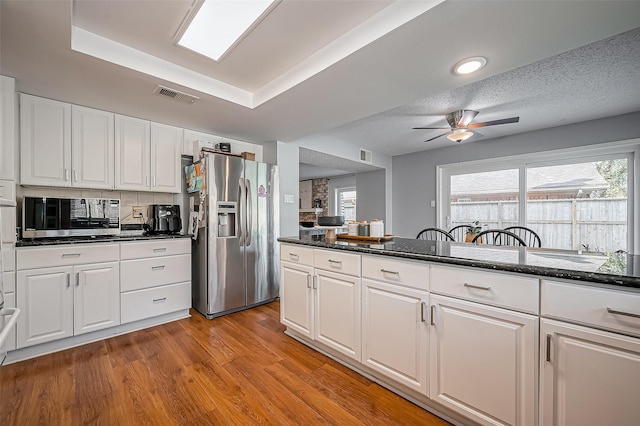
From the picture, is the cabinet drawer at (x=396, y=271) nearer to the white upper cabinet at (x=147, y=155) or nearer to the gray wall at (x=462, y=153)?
the white upper cabinet at (x=147, y=155)

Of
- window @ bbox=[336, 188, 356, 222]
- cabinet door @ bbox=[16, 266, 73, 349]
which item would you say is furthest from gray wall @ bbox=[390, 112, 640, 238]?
cabinet door @ bbox=[16, 266, 73, 349]

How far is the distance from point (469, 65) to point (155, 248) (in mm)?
3206

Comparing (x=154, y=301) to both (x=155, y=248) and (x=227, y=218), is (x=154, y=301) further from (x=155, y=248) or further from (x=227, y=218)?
(x=227, y=218)

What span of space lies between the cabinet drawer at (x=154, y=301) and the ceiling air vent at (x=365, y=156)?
11.9 feet

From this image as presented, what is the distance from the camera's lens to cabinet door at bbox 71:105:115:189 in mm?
2607

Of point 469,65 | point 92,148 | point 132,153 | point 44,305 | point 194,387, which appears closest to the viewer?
point 194,387

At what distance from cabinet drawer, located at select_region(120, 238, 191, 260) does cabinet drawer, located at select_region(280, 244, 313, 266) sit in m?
1.24

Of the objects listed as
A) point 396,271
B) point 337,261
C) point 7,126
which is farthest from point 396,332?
point 7,126

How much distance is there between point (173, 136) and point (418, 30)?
2.82m

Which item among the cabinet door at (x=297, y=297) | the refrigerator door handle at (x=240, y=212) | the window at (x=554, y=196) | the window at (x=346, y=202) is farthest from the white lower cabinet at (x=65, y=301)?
the window at (x=346, y=202)

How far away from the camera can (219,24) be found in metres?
1.88

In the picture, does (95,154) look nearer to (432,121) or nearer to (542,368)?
Answer: (542,368)

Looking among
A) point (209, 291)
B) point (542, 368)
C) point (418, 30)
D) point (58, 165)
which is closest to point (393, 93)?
point (418, 30)

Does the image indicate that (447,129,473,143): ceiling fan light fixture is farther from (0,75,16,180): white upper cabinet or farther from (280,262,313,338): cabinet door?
(0,75,16,180): white upper cabinet
